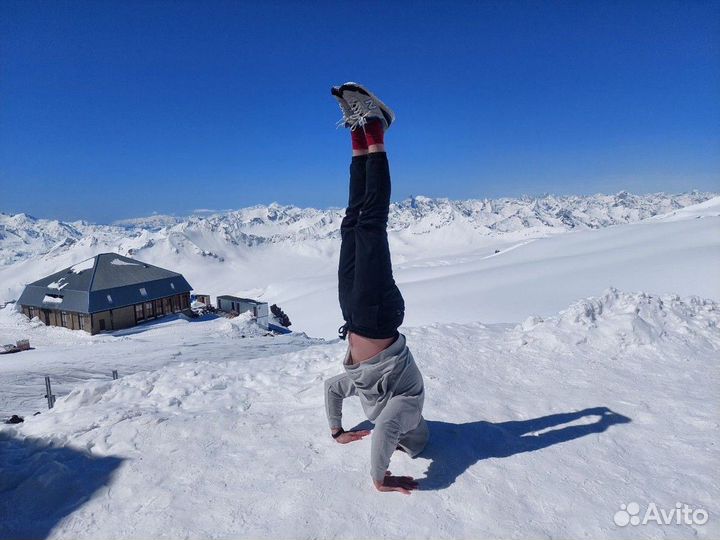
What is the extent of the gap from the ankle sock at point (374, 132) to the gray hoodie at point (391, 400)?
180cm

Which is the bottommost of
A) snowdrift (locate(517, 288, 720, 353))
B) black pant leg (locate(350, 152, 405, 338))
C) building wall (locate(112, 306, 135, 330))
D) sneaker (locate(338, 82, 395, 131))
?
building wall (locate(112, 306, 135, 330))

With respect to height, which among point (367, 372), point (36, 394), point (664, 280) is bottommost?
point (36, 394)

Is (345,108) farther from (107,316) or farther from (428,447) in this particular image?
(107,316)


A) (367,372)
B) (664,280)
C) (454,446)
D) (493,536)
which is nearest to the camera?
(493,536)

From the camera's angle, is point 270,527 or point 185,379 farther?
point 185,379

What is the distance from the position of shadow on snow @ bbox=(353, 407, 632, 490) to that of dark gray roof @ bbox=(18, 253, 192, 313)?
3152 centimetres

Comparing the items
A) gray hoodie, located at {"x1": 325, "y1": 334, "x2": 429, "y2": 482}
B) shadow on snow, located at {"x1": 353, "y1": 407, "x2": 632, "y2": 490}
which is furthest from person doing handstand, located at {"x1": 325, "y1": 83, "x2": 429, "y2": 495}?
shadow on snow, located at {"x1": 353, "y1": 407, "x2": 632, "y2": 490}

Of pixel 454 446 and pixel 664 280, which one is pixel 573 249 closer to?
pixel 664 280

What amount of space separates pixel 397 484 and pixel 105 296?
32.7 metres

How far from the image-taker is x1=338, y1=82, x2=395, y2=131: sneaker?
10.6ft

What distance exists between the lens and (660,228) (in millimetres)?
27797

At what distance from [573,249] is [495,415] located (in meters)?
28.5

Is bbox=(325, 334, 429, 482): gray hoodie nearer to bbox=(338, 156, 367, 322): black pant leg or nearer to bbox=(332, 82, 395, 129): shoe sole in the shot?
bbox=(338, 156, 367, 322): black pant leg

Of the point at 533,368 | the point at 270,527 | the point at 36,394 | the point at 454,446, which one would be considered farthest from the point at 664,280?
the point at 36,394
